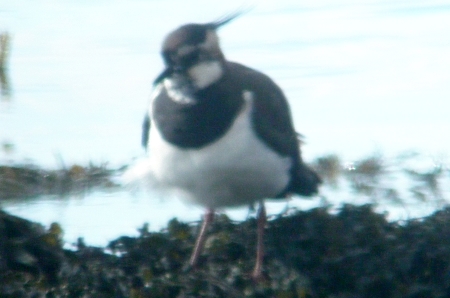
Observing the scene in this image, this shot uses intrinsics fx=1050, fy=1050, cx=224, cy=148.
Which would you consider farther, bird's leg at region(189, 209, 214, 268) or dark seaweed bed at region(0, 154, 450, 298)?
bird's leg at region(189, 209, 214, 268)

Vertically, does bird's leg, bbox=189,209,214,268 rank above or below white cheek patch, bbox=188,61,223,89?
below

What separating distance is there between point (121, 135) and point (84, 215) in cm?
138

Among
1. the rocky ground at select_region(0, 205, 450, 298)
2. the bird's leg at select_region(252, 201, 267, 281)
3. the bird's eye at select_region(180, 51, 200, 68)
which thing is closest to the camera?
the rocky ground at select_region(0, 205, 450, 298)

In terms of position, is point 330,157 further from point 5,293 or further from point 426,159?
point 5,293

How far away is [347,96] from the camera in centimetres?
825

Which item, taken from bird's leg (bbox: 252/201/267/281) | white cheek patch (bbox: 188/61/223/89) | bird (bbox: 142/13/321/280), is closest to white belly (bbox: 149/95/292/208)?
bird (bbox: 142/13/321/280)

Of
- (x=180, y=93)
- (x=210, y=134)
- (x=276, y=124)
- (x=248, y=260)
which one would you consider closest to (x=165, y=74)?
(x=180, y=93)

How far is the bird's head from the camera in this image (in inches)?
192

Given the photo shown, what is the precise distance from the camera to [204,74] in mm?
4957

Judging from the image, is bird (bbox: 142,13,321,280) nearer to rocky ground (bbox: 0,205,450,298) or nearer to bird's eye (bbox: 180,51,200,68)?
bird's eye (bbox: 180,51,200,68)

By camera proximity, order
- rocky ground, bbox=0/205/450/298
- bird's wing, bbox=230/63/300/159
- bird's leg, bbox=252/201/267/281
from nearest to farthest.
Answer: rocky ground, bbox=0/205/450/298, bird's leg, bbox=252/201/267/281, bird's wing, bbox=230/63/300/159

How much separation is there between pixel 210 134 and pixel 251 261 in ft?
2.09

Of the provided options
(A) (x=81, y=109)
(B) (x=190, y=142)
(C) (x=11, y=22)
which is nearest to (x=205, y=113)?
(B) (x=190, y=142)

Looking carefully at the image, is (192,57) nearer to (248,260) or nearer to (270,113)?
(270,113)
